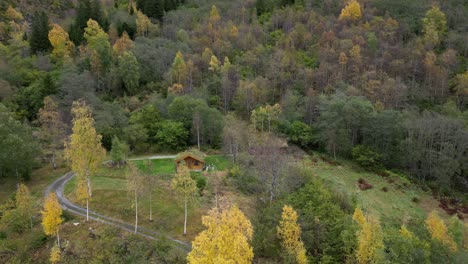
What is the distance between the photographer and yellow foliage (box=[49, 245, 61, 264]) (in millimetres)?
33562

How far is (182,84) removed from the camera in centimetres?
7269

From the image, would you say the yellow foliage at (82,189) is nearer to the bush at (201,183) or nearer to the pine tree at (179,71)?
the bush at (201,183)

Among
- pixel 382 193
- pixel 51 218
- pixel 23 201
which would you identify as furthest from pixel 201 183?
pixel 382 193

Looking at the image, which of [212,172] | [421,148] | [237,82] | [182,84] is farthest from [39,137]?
[421,148]

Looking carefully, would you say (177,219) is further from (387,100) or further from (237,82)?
(387,100)

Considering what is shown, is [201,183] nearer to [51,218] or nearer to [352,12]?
[51,218]

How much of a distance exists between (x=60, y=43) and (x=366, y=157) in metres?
60.1

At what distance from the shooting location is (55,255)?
110 ft

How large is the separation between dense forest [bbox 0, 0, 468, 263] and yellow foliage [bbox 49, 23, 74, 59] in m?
0.27

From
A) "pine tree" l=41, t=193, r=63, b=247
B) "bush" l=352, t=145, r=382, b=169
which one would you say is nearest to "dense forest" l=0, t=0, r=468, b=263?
"bush" l=352, t=145, r=382, b=169

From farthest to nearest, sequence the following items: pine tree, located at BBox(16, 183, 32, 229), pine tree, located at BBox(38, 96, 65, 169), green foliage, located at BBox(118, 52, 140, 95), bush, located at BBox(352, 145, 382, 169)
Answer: green foliage, located at BBox(118, 52, 140, 95) → bush, located at BBox(352, 145, 382, 169) → pine tree, located at BBox(38, 96, 65, 169) → pine tree, located at BBox(16, 183, 32, 229)

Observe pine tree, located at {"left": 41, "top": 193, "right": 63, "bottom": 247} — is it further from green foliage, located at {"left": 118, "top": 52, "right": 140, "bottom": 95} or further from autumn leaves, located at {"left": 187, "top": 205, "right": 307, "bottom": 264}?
green foliage, located at {"left": 118, "top": 52, "right": 140, "bottom": 95}

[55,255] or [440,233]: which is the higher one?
[55,255]

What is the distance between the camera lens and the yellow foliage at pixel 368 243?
31.8 metres
